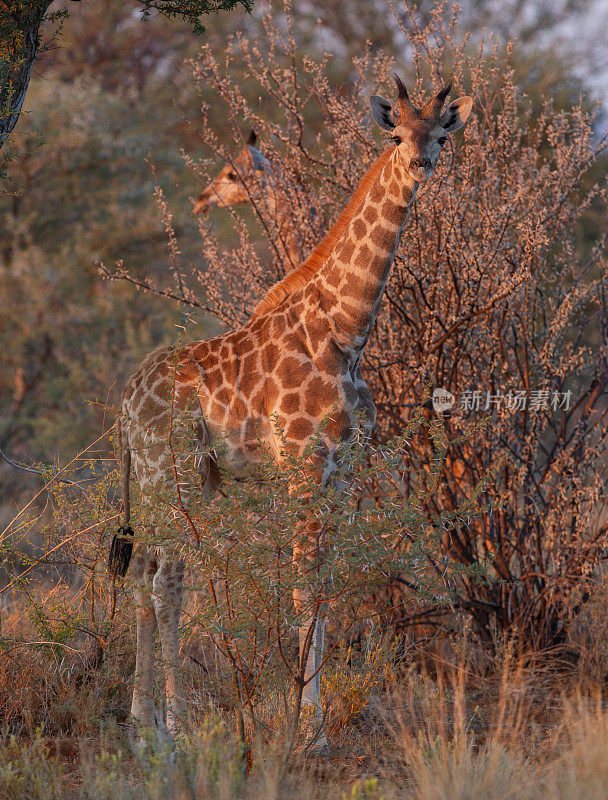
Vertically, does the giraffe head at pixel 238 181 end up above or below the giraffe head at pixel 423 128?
above

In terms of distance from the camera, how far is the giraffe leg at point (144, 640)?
394cm

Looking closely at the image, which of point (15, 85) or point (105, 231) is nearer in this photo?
point (15, 85)

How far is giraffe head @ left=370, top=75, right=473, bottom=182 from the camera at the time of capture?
3.69m

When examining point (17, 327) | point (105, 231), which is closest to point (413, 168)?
point (17, 327)

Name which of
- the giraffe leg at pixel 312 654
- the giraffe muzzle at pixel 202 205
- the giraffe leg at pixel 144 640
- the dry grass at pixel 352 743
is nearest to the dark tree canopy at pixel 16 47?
the giraffe muzzle at pixel 202 205

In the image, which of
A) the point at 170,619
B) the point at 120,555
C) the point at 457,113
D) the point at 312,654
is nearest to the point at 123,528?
the point at 120,555

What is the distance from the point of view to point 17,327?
11000mm

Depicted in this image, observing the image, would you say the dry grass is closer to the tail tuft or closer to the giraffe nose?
the tail tuft

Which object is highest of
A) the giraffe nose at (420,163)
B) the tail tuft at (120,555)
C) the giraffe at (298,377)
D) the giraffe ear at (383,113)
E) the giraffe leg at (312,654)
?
the giraffe ear at (383,113)

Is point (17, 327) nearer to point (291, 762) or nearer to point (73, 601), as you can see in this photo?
point (73, 601)

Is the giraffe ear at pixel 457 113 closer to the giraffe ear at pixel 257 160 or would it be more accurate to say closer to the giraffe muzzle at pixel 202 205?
the giraffe ear at pixel 257 160

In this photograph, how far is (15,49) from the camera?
3984 millimetres

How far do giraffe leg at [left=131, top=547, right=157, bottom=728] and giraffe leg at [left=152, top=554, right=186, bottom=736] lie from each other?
0.07m

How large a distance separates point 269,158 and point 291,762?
369 cm
